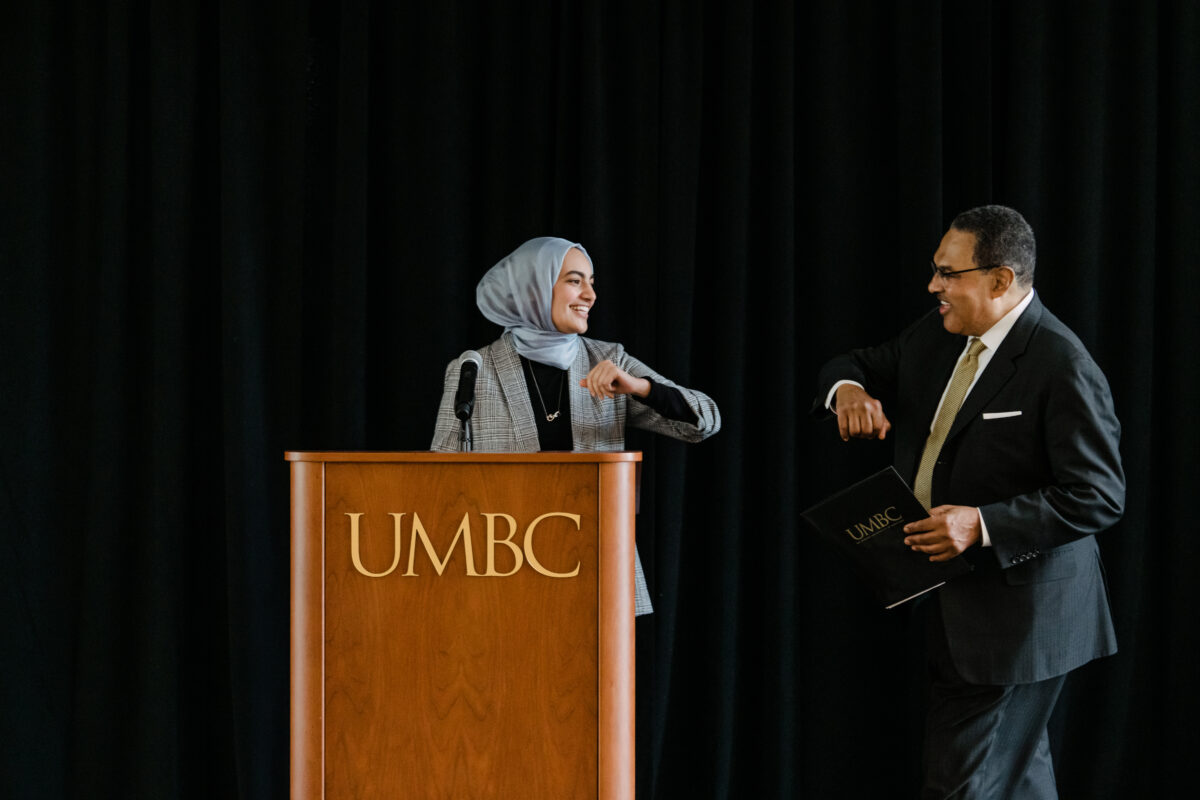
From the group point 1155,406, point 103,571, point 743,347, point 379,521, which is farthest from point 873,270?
point 103,571

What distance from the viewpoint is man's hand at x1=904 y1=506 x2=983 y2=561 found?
1.80 meters

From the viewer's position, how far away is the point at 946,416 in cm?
200

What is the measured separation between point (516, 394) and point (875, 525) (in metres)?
0.85

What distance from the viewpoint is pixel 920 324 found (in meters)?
2.19

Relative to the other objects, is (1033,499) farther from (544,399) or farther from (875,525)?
(544,399)

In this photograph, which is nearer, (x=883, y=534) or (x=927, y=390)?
(x=883, y=534)

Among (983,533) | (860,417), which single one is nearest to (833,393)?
(860,417)

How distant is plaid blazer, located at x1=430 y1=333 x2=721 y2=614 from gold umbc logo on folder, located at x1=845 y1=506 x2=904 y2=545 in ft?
1.32

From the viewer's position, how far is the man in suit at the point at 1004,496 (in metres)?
1.81

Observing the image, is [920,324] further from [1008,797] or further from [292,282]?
[292,282]

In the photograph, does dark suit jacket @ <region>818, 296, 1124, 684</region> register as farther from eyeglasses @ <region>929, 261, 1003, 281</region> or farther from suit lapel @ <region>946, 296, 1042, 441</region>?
eyeglasses @ <region>929, 261, 1003, 281</region>

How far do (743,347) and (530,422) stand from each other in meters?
0.74

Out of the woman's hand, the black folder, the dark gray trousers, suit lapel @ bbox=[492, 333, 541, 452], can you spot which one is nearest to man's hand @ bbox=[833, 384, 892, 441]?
the black folder

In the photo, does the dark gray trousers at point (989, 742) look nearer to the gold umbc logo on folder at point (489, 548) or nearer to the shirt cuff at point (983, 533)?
the shirt cuff at point (983, 533)
